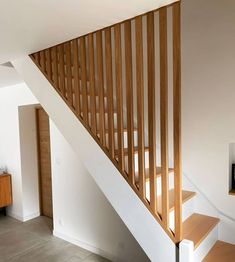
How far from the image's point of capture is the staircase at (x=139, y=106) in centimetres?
168

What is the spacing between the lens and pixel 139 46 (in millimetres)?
1779

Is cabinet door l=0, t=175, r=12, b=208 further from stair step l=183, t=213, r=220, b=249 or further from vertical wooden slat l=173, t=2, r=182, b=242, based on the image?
vertical wooden slat l=173, t=2, r=182, b=242

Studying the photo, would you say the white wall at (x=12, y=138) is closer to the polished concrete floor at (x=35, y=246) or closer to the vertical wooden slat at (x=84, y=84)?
the polished concrete floor at (x=35, y=246)

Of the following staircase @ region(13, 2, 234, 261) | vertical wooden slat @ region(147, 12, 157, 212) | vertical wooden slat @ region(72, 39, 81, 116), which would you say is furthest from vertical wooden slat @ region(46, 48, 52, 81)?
vertical wooden slat @ region(147, 12, 157, 212)

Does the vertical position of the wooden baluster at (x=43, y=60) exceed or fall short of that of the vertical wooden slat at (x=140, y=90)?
it exceeds it

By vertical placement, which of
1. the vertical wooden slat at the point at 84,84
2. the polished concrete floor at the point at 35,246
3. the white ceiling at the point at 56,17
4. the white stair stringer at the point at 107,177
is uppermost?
the white ceiling at the point at 56,17

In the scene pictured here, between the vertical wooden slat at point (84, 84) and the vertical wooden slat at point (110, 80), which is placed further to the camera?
the vertical wooden slat at point (84, 84)

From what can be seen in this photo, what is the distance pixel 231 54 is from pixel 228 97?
0.39 metres

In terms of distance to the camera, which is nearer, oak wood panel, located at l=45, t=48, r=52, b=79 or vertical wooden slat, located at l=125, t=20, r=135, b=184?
vertical wooden slat, located at l=125, t=20, r=135, b=184

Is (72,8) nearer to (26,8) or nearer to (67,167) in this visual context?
(26,8)

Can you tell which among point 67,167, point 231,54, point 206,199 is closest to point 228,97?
point 231,54

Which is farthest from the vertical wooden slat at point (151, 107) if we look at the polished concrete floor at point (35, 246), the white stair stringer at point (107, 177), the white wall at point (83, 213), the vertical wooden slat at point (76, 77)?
the polished concrete floor at point (35, 246)

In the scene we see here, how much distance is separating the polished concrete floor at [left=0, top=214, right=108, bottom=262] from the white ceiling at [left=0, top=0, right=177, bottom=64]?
9.13 feet

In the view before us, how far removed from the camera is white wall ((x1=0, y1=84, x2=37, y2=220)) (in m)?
4.49
